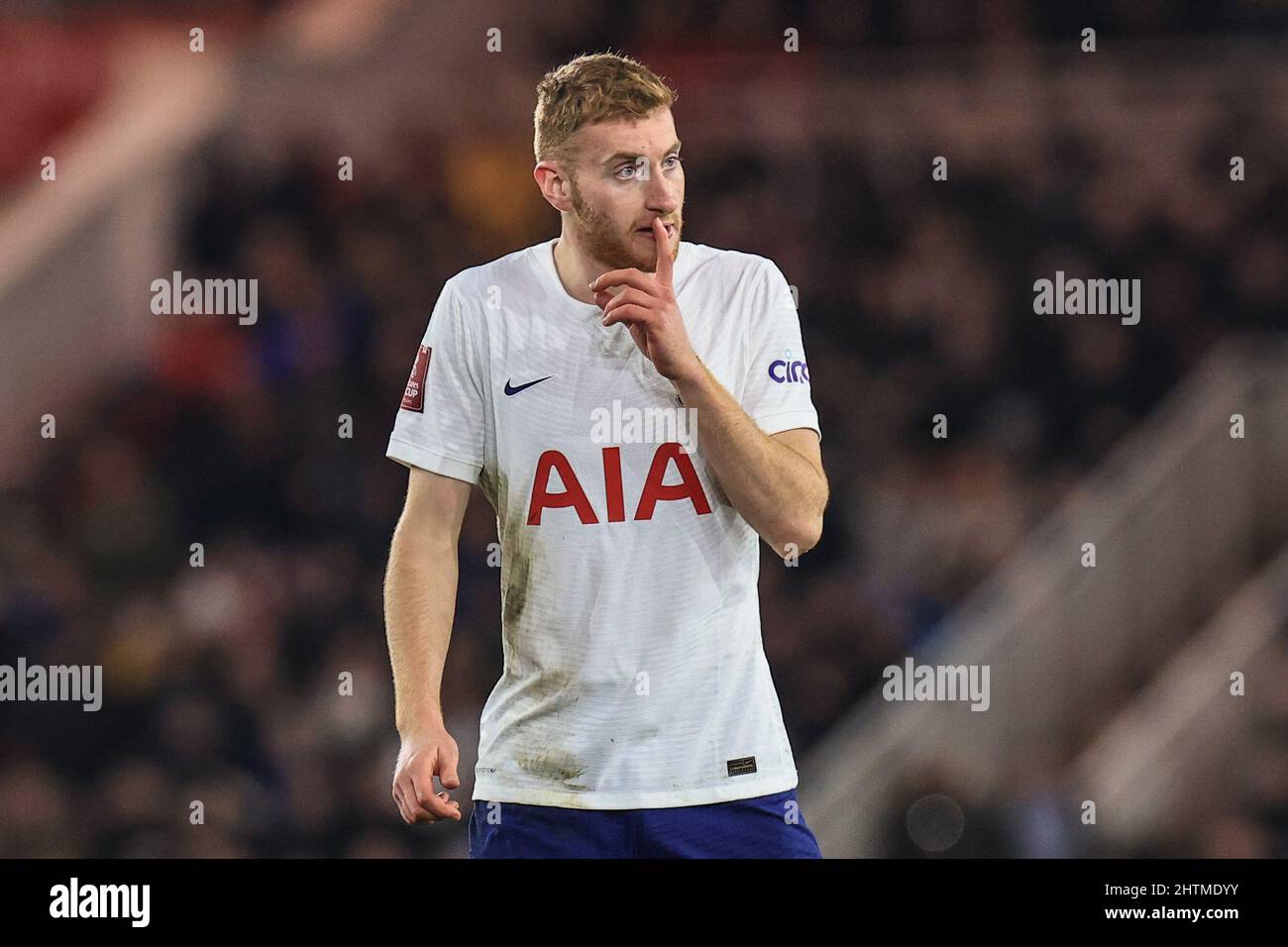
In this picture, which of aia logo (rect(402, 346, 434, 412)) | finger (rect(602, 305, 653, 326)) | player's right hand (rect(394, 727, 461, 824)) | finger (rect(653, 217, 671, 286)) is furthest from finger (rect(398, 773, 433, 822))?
finger (rect(653, 217, 671, 286))

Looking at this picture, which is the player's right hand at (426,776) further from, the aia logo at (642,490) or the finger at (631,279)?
the finger at (631,279)

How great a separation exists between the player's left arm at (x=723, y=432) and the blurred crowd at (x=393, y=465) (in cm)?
386

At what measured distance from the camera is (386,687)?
25.1ft

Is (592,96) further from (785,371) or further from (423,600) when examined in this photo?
(423,600)

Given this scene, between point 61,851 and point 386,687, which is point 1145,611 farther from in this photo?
point 61,851

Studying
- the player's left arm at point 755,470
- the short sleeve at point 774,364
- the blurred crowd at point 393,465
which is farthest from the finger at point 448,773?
the blurred crowd at point 393,465

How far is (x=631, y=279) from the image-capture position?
10.4ft

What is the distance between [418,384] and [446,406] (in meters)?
0.10

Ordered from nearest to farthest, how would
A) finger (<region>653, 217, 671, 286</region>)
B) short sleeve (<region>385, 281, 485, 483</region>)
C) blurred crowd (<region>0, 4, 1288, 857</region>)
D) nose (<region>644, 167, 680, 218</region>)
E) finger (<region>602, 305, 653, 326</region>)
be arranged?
finger (<region>602, 305, 653, 326</region>) → finger (<region>653, 217, 671, 286</region>) → nose (<region>644, 167, 680, 218</region>) → short sleeve (<region>385, 281, 485, 483</region>) → blurred crowd (<region>0, 4, 1288, 857</region>)

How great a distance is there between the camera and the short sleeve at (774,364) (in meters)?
3.41

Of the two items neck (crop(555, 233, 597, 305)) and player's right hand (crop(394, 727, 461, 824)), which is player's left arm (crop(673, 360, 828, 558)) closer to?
neck (crop(555, 233, 597, 305))

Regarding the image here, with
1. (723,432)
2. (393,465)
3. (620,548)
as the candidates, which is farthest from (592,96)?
(393,465)

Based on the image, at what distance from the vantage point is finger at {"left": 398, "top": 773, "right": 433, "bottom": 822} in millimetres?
3199

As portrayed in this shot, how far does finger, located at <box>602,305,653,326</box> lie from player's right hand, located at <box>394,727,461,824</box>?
2.79 ft
